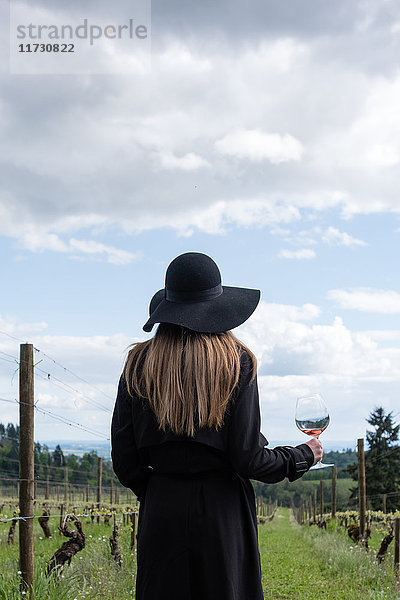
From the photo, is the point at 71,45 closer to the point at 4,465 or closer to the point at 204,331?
the point at 204,331

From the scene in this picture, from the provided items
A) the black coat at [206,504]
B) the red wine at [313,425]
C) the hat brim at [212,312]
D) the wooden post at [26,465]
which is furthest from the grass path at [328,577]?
the hat brim at [212,312]

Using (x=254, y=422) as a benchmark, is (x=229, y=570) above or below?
below

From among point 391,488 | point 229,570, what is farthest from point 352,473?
point 229,570

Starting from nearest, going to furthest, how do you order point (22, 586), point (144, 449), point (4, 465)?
point (144, 449)
point (22, 586)
point (4, 465)

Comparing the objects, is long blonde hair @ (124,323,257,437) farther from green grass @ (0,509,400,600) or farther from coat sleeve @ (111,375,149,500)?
green grass @ (0,509,400,600)

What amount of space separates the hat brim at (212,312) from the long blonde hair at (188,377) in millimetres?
41

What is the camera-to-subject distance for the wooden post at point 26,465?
5.45 metres

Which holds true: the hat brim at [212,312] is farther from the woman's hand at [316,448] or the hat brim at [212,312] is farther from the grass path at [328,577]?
the grass path at [328,577]

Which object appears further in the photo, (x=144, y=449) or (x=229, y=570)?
(x=144, y=449)

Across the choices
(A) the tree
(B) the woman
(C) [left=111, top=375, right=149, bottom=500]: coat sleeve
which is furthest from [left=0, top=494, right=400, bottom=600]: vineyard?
(A) the tree

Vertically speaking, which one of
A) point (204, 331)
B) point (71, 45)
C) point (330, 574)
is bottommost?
point (330, 574)

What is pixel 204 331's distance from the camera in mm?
2412

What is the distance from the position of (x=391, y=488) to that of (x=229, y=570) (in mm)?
41459

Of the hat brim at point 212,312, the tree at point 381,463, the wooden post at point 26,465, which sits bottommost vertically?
the tree at point 381,463
